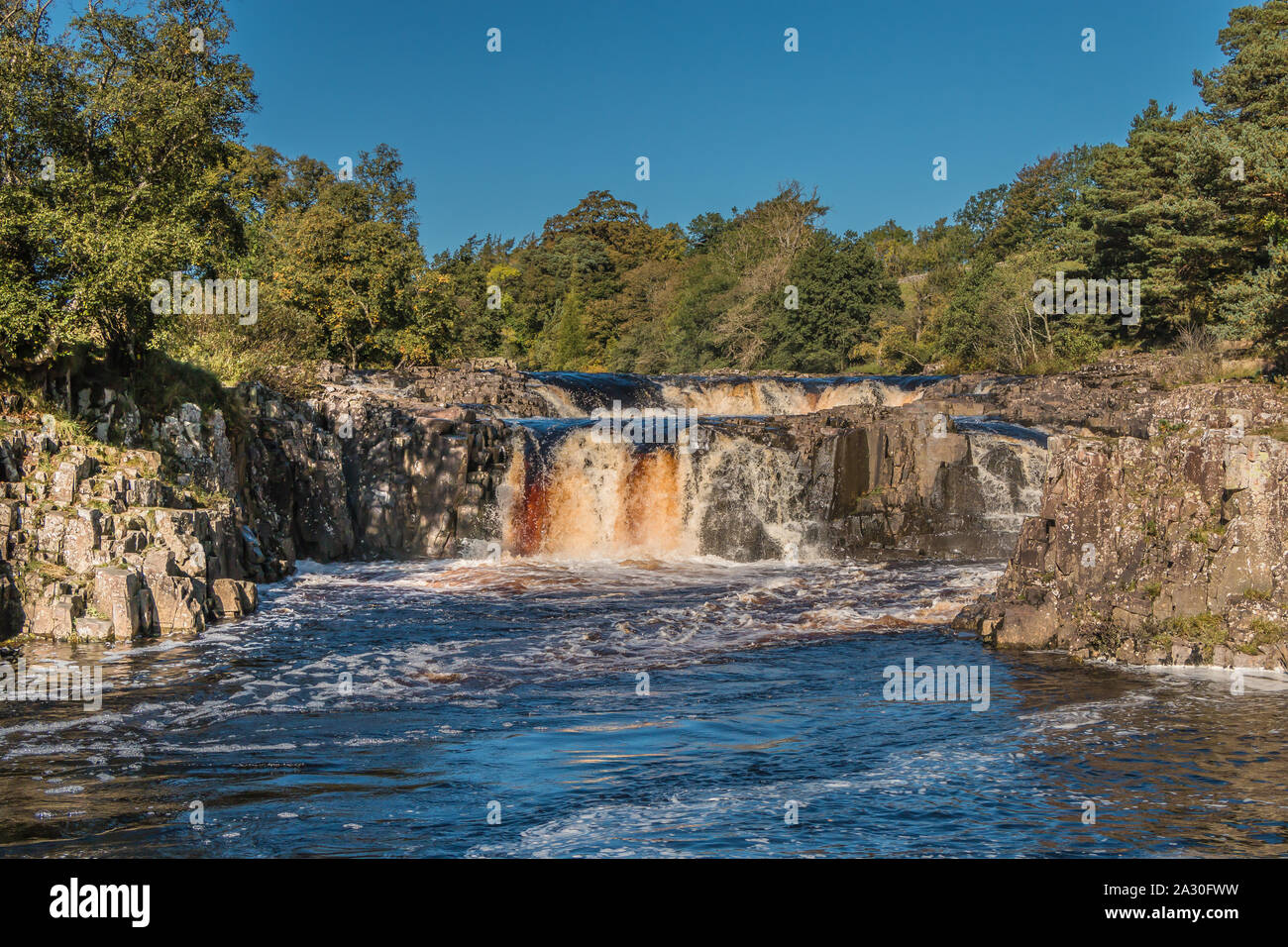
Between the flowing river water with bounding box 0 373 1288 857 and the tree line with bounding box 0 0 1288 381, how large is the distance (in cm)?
714

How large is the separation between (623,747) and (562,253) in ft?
247

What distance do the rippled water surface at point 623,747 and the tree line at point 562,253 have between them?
7.46 m

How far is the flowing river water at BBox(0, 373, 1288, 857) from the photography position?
28.5 feet

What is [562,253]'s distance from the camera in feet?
275

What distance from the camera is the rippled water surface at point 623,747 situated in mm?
8672

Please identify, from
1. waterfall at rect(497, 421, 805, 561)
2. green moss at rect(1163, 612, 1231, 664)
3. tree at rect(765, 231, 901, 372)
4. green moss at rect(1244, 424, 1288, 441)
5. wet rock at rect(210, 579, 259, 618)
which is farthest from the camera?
tree at rect(765, 231, 901, 372)

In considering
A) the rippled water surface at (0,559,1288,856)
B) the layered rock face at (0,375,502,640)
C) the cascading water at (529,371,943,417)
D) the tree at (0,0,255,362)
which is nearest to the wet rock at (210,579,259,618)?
the layered rock face at (0,375,502,640)

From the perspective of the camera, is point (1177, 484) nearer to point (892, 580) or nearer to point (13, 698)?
point (892, 580)

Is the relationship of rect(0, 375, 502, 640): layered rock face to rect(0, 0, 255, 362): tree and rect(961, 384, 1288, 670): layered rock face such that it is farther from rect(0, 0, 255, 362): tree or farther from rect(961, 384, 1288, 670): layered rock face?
rect(961, 384, 1288, 670): layered rock face

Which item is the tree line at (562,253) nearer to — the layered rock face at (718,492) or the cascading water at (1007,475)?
the layered rock face at (718,492)

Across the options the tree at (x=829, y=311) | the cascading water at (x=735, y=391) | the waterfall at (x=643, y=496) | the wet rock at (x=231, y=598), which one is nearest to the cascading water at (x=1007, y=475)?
the waterfall at (x=643, y=496)
